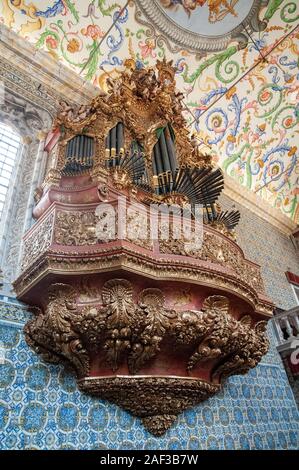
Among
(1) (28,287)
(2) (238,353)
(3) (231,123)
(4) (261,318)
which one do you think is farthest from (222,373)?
(3) (231,123)

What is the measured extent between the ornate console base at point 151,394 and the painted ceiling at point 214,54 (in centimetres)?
524

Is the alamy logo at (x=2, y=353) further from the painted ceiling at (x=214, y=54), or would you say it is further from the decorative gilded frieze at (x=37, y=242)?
the painted ceiling at (x=214, y=54)

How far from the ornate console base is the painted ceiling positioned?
206 inches

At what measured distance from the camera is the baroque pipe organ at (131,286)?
327cm

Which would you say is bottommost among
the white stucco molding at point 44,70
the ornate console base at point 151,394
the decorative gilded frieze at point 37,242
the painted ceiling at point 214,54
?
the ornate console base at point 151,394

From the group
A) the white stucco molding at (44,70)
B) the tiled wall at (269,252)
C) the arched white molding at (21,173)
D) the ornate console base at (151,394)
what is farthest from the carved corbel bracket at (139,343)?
the tiled wall at (269,252)

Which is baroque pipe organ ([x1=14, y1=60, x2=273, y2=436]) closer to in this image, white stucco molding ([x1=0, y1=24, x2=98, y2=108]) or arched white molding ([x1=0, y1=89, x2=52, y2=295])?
arched white molding ([x1=0, y1=89, x2=52, y2=295])

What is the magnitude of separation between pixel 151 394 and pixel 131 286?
1.22 metres

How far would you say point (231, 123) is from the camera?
8297 mm

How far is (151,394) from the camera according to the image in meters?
3.66

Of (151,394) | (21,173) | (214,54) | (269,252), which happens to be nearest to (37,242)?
(21,173)

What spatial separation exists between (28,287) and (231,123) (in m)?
6.59

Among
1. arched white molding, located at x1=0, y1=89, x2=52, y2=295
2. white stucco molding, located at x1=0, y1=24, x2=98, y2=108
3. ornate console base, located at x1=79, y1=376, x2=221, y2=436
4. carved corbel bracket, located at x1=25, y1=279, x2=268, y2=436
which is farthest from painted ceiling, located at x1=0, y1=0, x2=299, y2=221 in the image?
ornate console base, located at x1=79, y1=376, x2=221, y2=436
